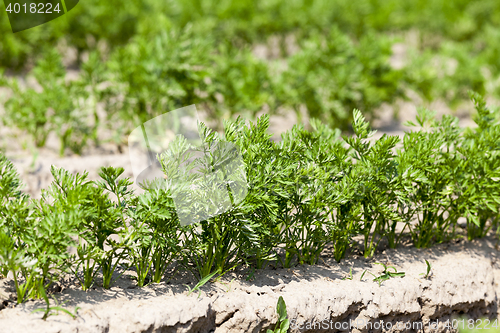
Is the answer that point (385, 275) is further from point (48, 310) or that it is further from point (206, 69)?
point (206, 69)

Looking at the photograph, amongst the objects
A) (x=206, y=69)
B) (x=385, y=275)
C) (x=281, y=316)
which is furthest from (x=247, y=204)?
(x=206, y=69)

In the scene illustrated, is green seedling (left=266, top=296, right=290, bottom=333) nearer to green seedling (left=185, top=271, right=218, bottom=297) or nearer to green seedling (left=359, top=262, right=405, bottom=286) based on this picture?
green seedling (left=185, top=271, right=218, bottom=297)

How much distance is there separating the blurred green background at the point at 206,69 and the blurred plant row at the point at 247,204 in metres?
1.88

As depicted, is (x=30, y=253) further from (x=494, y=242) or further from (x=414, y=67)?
(x=414, y=67)

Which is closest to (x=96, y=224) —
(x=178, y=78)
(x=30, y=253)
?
(x=30, y=253)

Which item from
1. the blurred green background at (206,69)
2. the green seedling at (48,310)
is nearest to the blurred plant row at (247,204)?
the green seedling at (48,310)

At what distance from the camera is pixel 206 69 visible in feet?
15.0

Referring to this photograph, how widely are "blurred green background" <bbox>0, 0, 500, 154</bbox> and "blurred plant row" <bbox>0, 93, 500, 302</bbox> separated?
1882 mm

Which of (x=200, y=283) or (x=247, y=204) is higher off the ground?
(x=247, y=204)

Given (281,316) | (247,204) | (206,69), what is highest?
(206,69)

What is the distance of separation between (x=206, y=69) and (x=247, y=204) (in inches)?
102

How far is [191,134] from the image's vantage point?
348 cm

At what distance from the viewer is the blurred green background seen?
4.28 metres

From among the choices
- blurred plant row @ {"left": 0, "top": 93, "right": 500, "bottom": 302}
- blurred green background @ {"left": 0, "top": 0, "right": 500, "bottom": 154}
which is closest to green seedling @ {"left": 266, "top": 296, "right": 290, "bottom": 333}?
blurred plant row @ {"left": 0, "top": 93, "right": 500, "bottom": 302}
